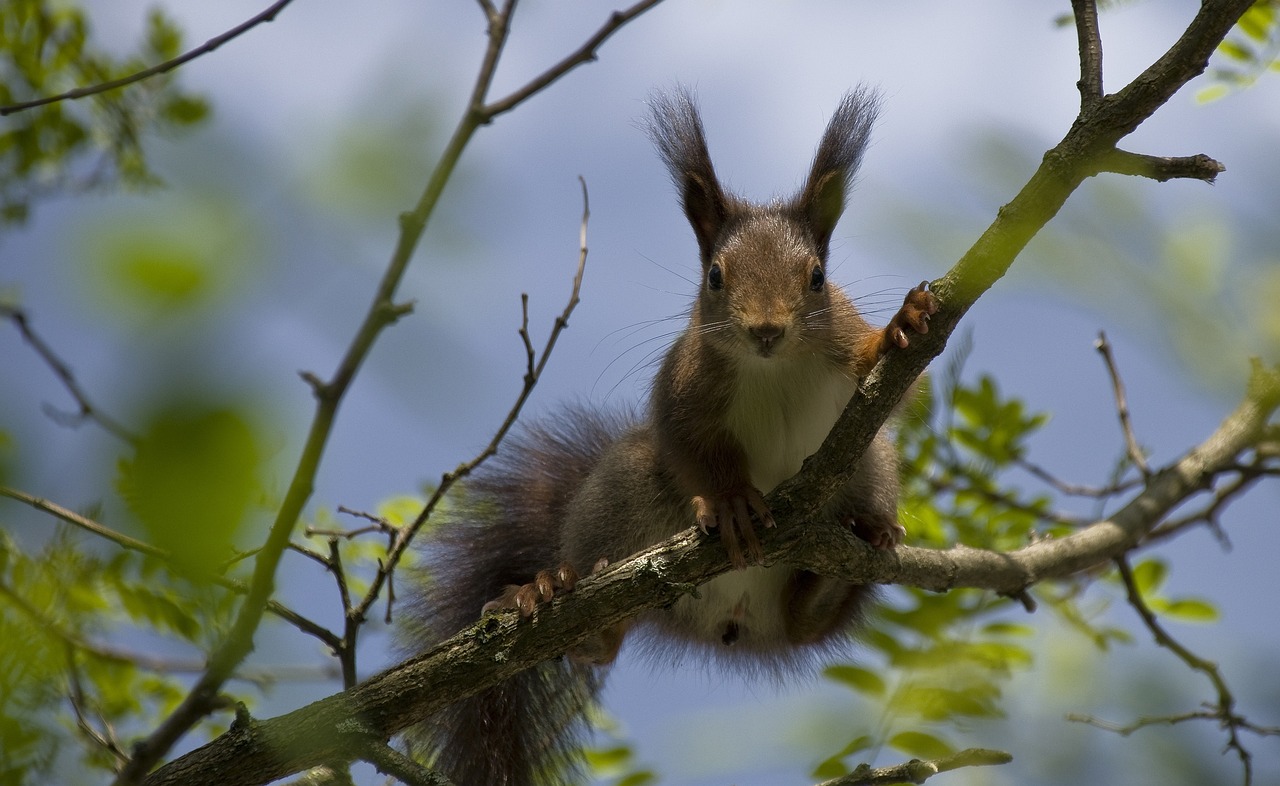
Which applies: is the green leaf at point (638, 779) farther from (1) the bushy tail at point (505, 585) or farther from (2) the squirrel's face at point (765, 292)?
(2) the squirrel's face at point (765, 292)

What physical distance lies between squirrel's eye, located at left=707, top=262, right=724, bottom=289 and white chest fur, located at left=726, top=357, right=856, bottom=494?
0.25m

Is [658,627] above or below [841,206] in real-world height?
below

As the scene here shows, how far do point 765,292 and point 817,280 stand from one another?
24 centimetres

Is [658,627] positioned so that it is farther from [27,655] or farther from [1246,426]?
[27,655]

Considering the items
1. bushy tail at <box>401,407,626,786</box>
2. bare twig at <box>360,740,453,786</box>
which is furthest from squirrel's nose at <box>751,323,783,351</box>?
bare twig at <box>360,740,453,786</box>

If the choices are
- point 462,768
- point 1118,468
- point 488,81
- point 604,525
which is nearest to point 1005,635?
point 1118,468

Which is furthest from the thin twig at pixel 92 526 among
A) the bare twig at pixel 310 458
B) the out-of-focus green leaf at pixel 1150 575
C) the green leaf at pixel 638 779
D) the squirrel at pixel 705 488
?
the out-of-focus green leaf at pixel 1150 575

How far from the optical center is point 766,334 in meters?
2.99

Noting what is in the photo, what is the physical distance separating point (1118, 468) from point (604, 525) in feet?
6.54

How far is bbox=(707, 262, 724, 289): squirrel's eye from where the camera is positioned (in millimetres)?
3432

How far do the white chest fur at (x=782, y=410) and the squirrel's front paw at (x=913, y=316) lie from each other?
85 centimetres

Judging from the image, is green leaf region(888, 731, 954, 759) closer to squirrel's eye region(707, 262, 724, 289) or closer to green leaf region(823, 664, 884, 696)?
green leaf region(823, 664, 884, 696)

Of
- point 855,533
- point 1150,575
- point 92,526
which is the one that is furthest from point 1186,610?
point 92,526

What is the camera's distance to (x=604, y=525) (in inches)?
138
